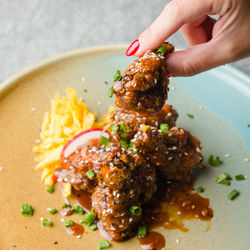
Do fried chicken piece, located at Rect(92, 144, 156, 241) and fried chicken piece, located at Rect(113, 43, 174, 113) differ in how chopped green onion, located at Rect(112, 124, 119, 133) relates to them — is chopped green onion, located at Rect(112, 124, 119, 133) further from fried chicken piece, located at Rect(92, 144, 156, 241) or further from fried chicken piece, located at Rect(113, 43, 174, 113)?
fried chicken piece, located at Rect(113, 43, 174, 113)

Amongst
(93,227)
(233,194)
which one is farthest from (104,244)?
(233,194)

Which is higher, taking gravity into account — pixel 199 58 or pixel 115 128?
pixel 199 58

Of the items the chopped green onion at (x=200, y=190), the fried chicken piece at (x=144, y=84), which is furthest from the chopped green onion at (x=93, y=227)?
the fried chicken piece at (x=144, y=84)

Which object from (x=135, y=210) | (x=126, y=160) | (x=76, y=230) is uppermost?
(x=126, y=160)

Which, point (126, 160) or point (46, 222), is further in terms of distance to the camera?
point (46, 222)

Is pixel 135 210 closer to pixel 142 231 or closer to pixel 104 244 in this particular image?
pixel 142 231

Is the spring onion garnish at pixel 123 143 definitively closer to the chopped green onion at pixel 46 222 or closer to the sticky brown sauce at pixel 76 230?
the sticky brown sauce at pixel 76 230
